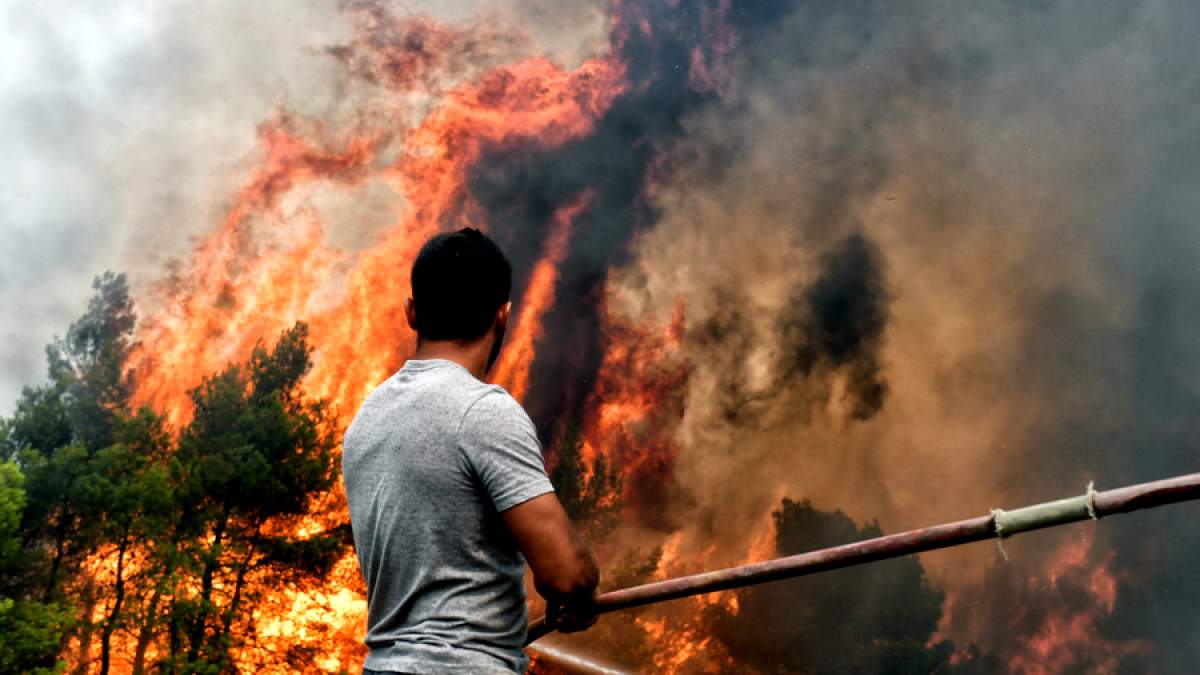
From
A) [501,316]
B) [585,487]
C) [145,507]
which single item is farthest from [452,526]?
[145,507]

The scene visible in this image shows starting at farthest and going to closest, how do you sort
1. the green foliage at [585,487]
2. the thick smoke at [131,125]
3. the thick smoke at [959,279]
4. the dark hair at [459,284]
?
the thick smoke at [131,125] < the green foliage at [585,487] < the thick smoke at [959,279] < the dark hair at [459,284]

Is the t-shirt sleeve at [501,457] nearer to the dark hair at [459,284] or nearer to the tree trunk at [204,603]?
the dark hair at [459,284]

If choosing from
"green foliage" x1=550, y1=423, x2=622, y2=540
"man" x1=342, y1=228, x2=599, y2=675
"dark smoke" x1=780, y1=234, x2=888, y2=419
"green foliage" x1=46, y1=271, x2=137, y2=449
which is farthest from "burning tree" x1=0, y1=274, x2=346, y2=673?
"man" x1=342, y1=228, x2=599, y2=675

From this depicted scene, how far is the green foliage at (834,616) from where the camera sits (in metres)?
9.74

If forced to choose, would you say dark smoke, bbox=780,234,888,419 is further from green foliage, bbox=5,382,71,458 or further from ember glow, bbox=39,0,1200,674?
green foliage, bbox=5,382,71,458

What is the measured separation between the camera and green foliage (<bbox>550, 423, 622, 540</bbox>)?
12609mm

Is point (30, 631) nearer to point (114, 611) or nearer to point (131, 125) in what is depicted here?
point (114, 611)

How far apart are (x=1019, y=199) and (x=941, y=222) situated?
0.88 meters

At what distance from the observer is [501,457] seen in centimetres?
210

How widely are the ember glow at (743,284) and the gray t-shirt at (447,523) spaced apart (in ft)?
27.4

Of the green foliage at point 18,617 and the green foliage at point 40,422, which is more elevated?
the green foliage at point 40,422

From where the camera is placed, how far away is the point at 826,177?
38.0 feet

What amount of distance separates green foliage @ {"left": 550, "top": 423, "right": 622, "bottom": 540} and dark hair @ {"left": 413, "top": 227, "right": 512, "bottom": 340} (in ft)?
33.9

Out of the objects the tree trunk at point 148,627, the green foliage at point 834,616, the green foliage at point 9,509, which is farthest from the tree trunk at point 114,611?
the green foliage at point 834,616
